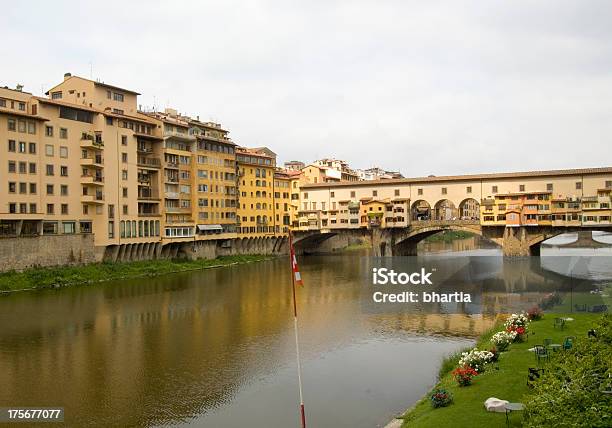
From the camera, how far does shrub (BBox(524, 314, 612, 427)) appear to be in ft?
33.1

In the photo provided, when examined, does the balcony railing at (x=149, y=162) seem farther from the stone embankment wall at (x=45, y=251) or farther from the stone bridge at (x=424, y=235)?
the stone bridge at (x=424, y=235)

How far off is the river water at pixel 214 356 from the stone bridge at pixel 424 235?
2938 centimetres

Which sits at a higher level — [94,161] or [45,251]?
[94,161]

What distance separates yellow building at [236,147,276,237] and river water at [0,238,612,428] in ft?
105

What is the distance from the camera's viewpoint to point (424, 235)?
7525 cm

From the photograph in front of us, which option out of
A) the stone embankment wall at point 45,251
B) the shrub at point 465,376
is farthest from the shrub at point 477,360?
the stone embankment wall at point 45,251

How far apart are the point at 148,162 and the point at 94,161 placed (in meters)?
8.26

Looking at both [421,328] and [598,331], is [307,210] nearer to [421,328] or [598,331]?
[421,328]

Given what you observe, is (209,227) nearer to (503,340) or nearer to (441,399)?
(503,340)

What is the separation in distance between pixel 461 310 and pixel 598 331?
61.2ft

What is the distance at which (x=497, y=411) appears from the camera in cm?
1430

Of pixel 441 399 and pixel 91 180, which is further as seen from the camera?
pixel 91 180

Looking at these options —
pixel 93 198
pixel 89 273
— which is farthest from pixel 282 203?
pixel 89 273

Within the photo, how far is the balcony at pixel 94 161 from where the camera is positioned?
5206cm
